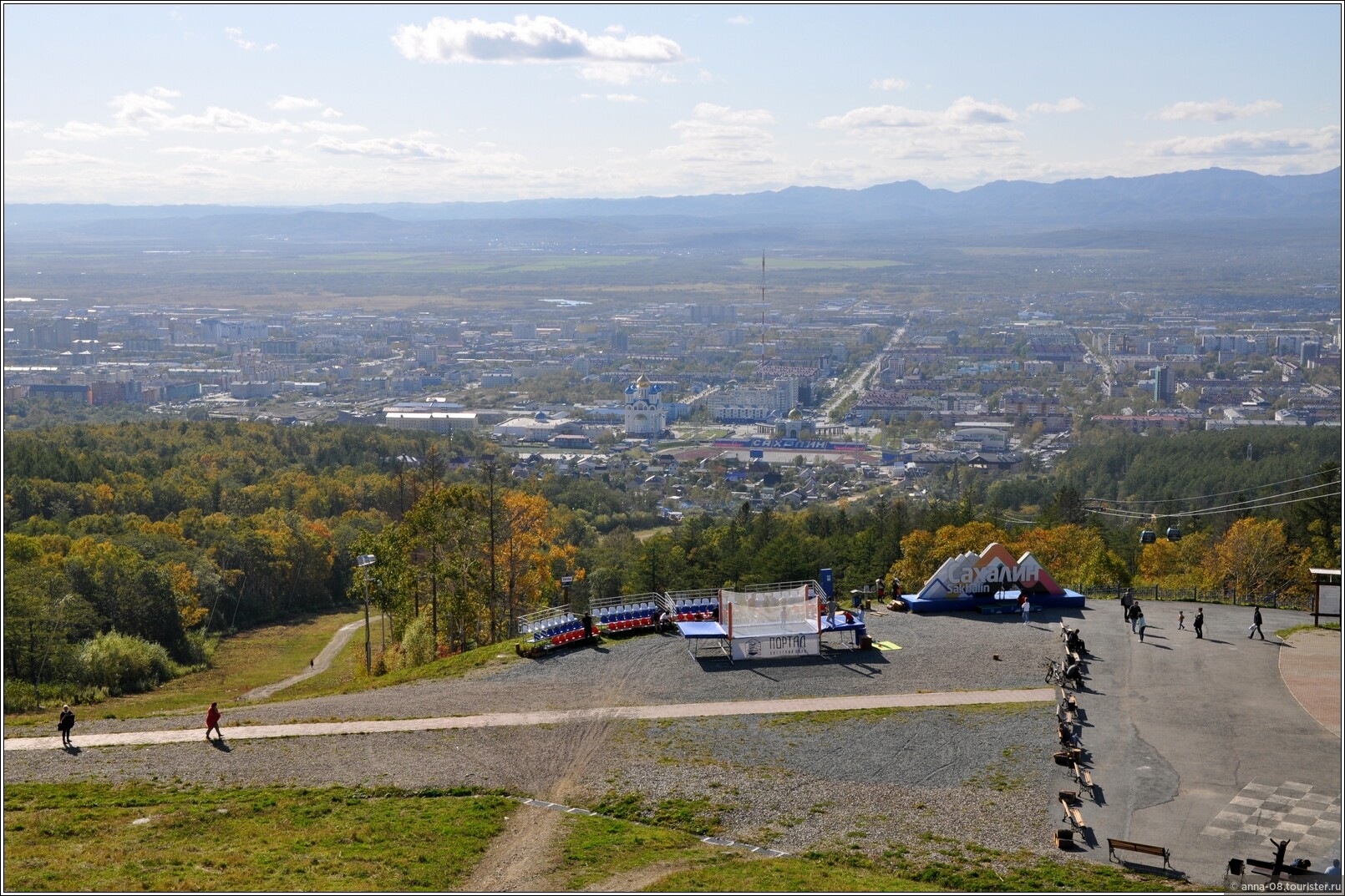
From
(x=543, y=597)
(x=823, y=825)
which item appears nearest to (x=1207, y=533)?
(x=543, y=597)

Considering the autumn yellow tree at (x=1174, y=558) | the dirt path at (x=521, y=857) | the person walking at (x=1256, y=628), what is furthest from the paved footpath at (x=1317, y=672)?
the autumn yellow tree at (x=1174, y=558)

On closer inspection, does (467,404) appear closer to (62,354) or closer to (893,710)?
(62,354)

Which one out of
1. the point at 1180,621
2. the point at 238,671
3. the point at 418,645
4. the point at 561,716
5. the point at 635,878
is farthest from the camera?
the point at 238,671

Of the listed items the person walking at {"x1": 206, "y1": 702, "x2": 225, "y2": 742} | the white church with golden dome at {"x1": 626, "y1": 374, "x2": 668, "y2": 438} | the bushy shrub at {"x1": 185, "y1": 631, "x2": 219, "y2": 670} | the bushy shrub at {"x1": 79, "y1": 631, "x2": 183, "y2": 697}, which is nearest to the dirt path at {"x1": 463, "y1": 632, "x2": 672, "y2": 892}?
the person walking at {"x1": 206, "y1": 702, "x2": 225, "y2": 742}

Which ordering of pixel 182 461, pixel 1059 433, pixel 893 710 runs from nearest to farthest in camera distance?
pixel 893 710
pixel 182 461
pixel 1059 433

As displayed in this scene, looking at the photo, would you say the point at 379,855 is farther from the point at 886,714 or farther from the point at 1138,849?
the point at 886,714

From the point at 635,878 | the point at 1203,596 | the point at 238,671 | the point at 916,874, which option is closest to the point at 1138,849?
the point at 916,874

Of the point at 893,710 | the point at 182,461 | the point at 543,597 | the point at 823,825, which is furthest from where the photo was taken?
the point at 182,461
